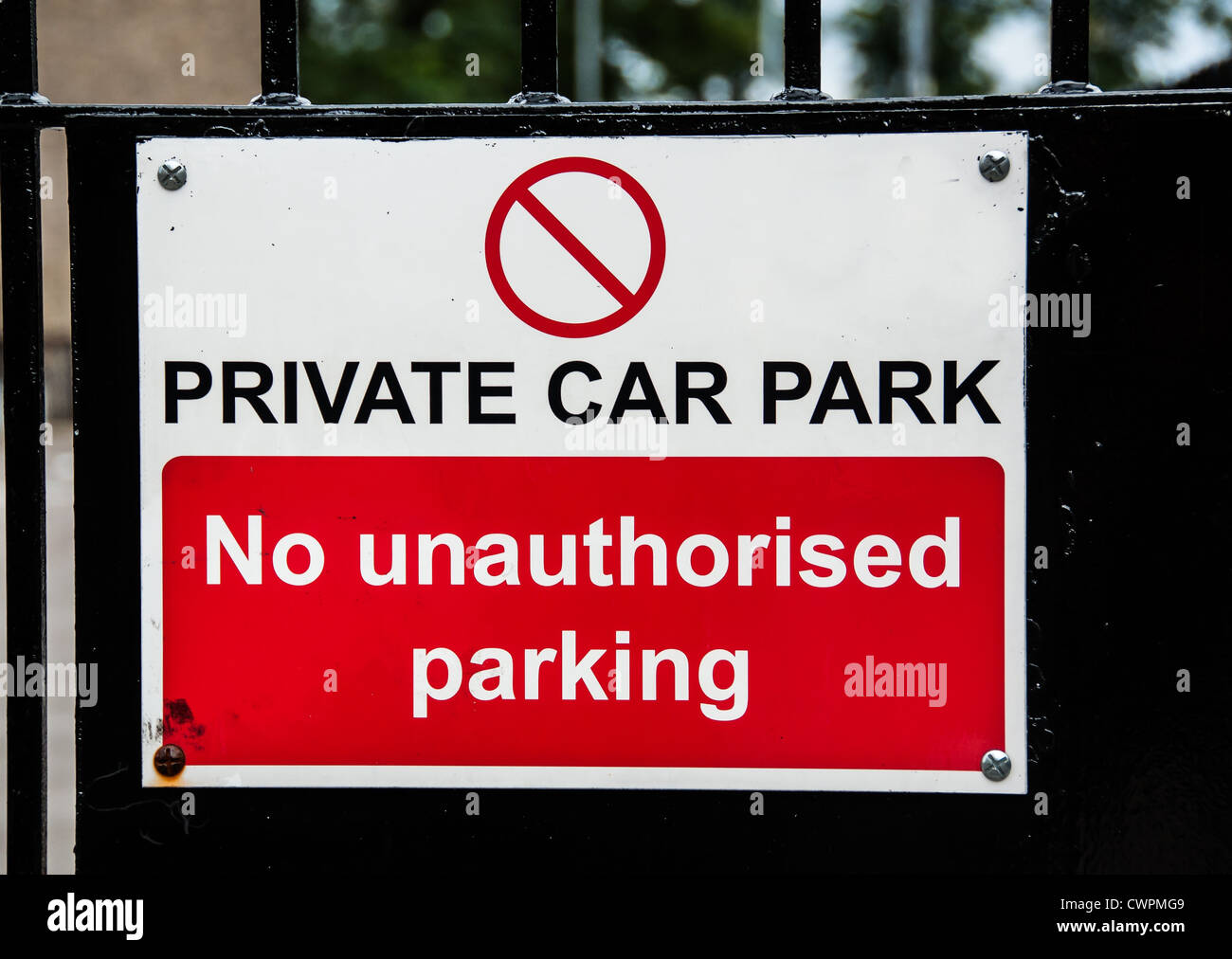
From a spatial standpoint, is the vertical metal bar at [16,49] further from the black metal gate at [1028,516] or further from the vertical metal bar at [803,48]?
the vertical metal bar at [803,48]

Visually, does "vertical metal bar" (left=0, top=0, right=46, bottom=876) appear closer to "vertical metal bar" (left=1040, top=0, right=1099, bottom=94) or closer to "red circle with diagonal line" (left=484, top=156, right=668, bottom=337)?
"red circle with diagonal line" (left=484, top=156, right=668, bottom=337)

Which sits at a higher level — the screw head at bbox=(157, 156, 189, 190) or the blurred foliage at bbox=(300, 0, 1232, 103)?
the blurred foliage at bbox=(300, 0, 1232, 103)

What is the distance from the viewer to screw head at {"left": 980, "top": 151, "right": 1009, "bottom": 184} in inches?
63.9

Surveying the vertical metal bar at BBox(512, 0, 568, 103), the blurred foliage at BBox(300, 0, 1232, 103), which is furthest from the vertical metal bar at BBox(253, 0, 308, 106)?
the blurred foliage at BBox(300, 0, 1232, 103)

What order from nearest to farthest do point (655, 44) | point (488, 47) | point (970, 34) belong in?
1. point (488, 47)
2. point (655, 44)
3. point (970, 34)

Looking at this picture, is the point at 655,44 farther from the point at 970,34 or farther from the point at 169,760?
the point at 169,760

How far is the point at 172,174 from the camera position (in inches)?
66.0

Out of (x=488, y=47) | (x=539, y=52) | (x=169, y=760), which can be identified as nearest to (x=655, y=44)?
(x=488, y=47)

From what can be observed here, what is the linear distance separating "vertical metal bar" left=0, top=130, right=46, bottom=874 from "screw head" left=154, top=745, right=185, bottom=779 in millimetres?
203

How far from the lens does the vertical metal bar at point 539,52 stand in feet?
5.48

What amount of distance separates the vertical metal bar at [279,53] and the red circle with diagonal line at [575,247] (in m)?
0.34

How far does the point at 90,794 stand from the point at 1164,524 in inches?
63.3

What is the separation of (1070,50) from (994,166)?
20 centimetres

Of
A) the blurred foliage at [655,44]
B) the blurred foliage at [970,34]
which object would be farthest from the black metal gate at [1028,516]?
the blurred foliage at [970,34]
